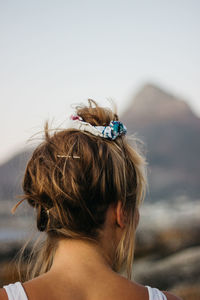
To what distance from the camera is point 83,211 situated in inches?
42.8

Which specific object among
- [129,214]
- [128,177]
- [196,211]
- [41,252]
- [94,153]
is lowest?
[196,211]

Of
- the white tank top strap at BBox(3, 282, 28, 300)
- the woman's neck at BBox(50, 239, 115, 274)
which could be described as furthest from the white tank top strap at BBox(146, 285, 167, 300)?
the white tank top strap at BBox(3, 282, 28, 300)

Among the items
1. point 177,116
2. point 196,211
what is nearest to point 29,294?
point 196,211

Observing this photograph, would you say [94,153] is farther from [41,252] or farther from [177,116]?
[177,116]

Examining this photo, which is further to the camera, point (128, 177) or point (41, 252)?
point (41, 252)

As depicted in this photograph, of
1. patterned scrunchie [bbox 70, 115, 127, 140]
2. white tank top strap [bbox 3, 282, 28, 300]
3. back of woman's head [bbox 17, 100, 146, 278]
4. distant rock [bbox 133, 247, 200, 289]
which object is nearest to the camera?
white tank top strap [bbox 3, 282, 28, 300]

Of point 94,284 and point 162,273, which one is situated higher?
point 94,284

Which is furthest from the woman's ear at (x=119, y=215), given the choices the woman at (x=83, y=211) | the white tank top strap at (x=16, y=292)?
the white tank top strap at (x=16, y=292)

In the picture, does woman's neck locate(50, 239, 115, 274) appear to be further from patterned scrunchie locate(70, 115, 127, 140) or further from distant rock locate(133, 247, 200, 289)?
distant rock locate(133, 247, 200, 289)

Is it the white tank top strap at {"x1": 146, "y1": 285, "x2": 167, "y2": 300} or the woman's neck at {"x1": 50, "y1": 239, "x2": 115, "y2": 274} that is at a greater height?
the woman's neck at {"x1": 50, "y1": 239, "x2": 115, "y2": 274}

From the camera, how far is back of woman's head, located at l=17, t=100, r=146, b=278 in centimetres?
108

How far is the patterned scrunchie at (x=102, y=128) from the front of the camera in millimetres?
1188

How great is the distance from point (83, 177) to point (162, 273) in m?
4.41

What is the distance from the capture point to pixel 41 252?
133 centimetres
